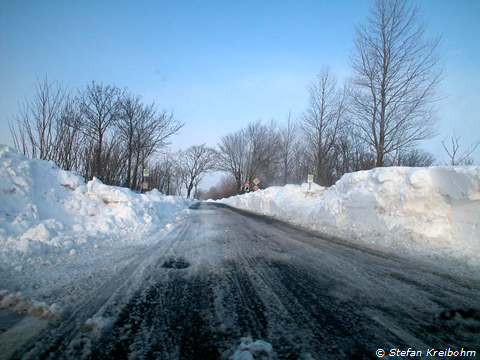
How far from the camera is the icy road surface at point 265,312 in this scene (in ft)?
5.56

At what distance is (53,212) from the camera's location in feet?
18.8

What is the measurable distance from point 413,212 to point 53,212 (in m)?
9.20

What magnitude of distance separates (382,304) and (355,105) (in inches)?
569

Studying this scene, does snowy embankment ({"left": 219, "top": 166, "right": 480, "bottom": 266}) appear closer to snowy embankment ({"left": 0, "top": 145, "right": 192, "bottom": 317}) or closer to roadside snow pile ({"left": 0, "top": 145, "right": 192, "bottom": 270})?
snowy embankment ({"left": 0, "top": 145, "right": 192, "bottom": 317})

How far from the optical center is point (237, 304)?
239cm

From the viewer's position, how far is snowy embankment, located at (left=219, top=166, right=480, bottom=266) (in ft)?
17.0

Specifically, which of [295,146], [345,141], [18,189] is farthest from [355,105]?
[18,189]

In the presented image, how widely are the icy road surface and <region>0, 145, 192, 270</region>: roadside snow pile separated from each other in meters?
1.67

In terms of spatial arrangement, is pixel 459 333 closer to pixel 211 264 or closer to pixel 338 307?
pixel 338 307

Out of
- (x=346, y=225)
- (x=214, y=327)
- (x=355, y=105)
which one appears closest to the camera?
(x=214, y=327)

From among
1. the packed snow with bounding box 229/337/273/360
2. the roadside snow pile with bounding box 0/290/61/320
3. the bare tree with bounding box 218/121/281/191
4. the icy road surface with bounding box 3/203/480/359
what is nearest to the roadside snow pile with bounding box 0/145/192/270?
the roadside snow pile with bounding box 0/290/61/320

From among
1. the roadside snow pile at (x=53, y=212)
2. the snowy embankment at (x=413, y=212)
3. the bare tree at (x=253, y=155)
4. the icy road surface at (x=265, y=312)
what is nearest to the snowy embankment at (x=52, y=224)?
the roadside snow pile at (x=53, y=212)

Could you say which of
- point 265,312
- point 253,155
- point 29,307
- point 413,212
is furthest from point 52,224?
point 253,155

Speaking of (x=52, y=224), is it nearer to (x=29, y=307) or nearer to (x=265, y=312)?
(x=29, y=307)
